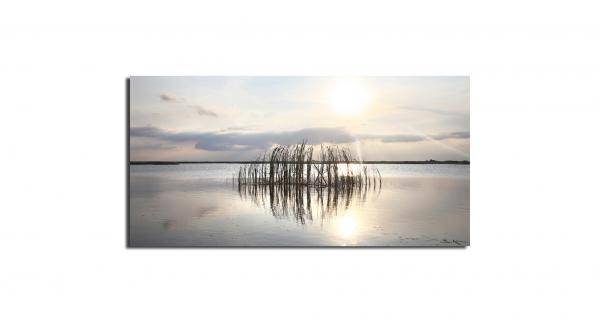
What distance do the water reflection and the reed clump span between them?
4 centimetres

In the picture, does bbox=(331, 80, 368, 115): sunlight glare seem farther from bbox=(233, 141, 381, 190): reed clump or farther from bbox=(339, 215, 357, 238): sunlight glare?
bbox=(339, 215, 357, 238): sunlight glare

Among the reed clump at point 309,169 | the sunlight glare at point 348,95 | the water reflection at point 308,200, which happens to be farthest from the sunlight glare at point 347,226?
the sunlight glare at point 348,95

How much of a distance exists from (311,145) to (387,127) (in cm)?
59

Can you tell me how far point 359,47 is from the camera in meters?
4.11

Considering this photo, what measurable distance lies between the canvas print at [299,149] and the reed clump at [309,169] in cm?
2

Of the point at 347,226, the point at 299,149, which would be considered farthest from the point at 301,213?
the point at 299,149

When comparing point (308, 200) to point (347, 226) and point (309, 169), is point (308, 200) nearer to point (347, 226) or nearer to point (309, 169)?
point (309, 169)

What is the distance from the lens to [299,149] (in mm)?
4324

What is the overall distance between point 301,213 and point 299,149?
0.49 meters

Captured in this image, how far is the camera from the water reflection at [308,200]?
4227 millimetres

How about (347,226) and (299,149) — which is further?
(299,149)
